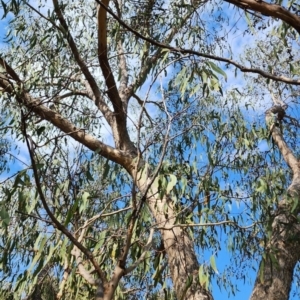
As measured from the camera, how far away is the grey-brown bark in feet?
8.54

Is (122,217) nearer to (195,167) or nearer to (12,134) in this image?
(195,167)

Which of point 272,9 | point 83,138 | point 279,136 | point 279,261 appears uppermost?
point 279,136

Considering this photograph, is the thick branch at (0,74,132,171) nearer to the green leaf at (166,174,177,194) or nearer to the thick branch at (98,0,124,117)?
the thick branch at (98,0,124,117)

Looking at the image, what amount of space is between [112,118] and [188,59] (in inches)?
46.2

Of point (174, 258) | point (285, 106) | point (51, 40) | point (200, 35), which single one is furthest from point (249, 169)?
point (51, 40)

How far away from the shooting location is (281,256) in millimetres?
2756

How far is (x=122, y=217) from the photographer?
3156mm

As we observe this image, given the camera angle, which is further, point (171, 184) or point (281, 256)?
point (281, 256)

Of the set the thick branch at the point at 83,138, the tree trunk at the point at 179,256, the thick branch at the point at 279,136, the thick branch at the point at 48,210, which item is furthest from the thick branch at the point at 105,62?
the thick branch at the point at 48,210

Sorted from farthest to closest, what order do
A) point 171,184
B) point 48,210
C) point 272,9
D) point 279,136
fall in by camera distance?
point 279,136, point 171,184, point 272,9, point 48,210

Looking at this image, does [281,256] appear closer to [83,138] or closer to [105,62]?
[83,138]

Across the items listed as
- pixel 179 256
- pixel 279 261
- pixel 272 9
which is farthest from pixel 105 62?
pixel 279 261

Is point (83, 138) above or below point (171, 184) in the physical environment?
above

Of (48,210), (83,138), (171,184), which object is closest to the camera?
(48,210)
